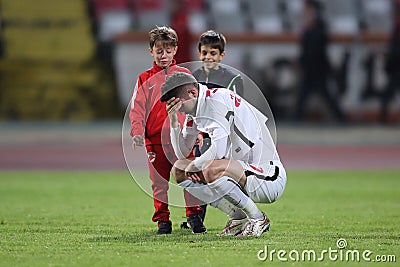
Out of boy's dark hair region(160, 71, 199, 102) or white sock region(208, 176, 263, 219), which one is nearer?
boy's dark hair region(160, 71, 199, 102)

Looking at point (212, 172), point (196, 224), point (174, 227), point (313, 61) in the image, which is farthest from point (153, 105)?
point (313, 61)

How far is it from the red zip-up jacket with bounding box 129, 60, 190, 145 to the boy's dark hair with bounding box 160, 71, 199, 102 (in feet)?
2.39

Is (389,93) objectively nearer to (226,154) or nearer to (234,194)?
(226,154)

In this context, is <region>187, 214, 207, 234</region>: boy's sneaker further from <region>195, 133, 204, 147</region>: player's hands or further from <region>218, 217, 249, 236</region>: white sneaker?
<region>195, 133, 204, 147</region>: player's hands

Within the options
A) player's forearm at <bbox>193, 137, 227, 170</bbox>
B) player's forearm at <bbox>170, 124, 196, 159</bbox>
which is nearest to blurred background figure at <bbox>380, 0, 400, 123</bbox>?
player's forearm at <bbox>170, 124, 196, 159</bbox>

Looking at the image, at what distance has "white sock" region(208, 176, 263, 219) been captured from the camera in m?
7.73

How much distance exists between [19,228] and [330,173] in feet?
28.0

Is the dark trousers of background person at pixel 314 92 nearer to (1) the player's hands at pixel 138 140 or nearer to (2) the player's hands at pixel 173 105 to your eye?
(1) the player's hands at pixel 138 140

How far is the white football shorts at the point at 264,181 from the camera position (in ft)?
26.0

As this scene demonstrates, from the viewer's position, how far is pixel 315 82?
997 inches

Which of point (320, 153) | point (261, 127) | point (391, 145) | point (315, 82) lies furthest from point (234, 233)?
point (315, 82)

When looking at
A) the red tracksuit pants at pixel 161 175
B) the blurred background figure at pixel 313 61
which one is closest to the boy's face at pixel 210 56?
the red tracksuit pants at pixel 161 175

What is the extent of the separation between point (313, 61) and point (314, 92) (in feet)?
2.96

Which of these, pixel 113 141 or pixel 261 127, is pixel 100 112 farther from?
pixel 261 127
